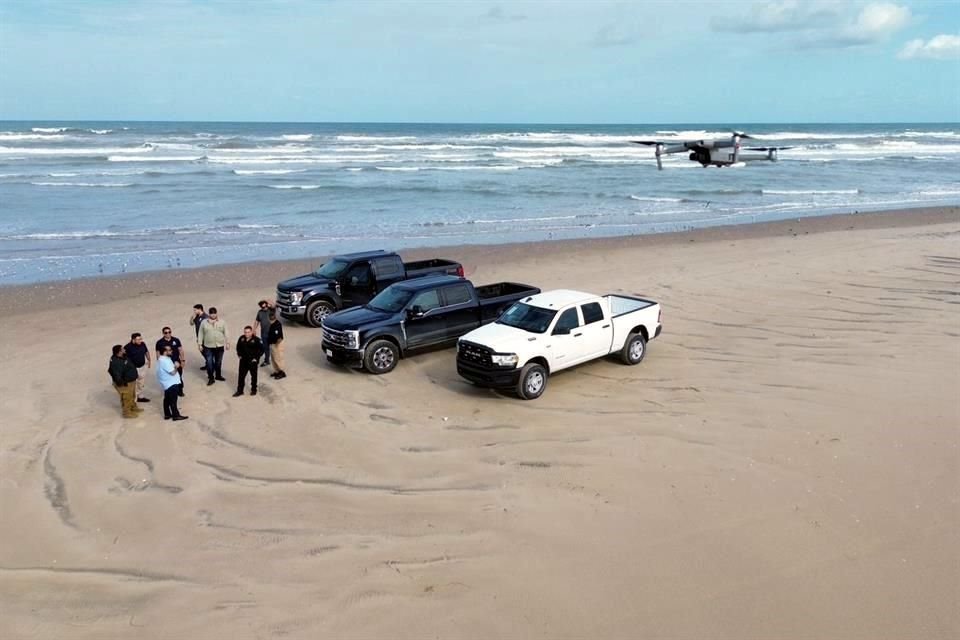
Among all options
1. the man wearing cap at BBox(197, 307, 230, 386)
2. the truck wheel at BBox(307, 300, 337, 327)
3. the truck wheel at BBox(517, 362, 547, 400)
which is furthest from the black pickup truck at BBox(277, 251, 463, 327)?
the truck wheel at BBox(517, 362, 547, 400)

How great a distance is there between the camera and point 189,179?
156 ft

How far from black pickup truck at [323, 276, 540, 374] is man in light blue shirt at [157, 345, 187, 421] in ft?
10.0

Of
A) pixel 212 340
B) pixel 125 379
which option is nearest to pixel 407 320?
pixel 212 340

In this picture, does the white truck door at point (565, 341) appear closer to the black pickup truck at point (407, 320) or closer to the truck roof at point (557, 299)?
the truck roof at point (557, 299)

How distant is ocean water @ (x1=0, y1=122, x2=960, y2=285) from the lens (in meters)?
27.3

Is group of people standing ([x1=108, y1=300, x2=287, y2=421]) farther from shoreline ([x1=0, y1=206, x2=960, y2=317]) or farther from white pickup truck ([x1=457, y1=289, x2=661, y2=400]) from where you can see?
shoreline ([x1=0, y1=206, x2=960, y2=317])

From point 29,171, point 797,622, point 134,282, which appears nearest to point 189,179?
point 29,171

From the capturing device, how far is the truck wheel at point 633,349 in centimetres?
1385

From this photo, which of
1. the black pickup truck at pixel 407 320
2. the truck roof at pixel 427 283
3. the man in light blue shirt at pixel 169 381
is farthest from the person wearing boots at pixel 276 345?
the truck roof at pixel 427 283

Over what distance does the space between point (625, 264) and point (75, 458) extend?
56.4 ft

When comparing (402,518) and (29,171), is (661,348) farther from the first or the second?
(29,171)

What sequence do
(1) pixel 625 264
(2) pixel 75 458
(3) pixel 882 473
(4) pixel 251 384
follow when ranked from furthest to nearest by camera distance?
(1) pixel 625 264
(4) pixel 251 384
(2) pixel 75 458
(3) pixel 882 473

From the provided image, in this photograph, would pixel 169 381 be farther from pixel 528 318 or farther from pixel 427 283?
pixel 528 318

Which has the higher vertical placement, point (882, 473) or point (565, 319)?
point (565, 319)
